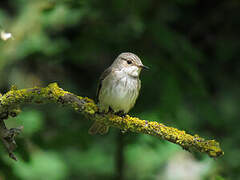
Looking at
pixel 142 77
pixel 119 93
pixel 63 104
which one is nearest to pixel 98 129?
pixel 119 93

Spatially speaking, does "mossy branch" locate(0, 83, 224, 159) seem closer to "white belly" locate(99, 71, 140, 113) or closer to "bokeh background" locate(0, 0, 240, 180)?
"bokeh background" locate(0, 0, 240, 180)

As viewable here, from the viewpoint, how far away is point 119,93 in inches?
174

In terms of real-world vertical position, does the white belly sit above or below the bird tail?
above

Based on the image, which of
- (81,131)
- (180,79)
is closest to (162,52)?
(180,79)

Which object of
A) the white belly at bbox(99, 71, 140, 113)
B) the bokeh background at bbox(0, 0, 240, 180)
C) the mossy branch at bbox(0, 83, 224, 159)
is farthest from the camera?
the bokeh background at bbox(0, 0, 240, 180)

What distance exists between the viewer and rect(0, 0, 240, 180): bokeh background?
474cm

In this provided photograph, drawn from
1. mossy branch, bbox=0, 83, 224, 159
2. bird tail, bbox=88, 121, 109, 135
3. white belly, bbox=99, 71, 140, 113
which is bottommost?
mossy branch, bbox=0, 83, 224, 159

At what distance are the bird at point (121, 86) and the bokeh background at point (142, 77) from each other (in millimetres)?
195

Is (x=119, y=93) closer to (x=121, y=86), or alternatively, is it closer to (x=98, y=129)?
(x=121, y=86)

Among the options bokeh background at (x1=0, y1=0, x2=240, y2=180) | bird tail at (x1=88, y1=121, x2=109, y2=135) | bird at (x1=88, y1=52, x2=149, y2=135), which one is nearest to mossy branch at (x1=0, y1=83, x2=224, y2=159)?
bokeh background at (x1=0, y1=0, x2=240, y2=180)

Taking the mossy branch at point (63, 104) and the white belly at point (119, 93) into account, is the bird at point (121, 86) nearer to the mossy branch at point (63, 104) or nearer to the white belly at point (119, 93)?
the white belly at point (119, 93)

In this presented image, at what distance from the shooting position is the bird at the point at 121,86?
4434mm

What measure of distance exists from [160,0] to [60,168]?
2746 millimetres

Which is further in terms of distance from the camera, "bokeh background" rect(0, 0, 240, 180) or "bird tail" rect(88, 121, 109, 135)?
"bokeh background" rect(0, 0, 240, 180)
